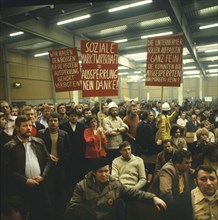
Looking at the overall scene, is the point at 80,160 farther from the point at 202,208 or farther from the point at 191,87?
the point at 191,87

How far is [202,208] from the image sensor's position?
2.15 metres

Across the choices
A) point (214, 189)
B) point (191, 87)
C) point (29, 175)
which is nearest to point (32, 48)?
point (29, 175)

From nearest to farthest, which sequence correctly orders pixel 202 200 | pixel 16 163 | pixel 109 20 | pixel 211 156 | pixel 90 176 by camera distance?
pixel 202 200 < pixel 90 176 < pixel 16 163 < pixel 211 156 < pixel 109 20

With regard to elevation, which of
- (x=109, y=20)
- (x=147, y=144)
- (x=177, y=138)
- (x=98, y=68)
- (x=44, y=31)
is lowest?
(x=147, y=144)

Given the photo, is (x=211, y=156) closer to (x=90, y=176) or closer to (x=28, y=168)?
(x=90, y=176)

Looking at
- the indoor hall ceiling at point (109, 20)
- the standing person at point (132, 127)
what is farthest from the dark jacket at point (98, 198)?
the indoor hall ceiling at point (109, 20)

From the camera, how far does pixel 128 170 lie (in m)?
3.33

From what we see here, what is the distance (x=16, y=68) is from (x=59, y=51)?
10054 mm

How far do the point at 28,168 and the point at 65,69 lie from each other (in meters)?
2.43

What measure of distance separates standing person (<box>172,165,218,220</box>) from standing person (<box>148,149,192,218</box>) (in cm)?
30

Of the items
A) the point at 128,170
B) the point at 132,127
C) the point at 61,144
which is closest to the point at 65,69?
the point at 61,144

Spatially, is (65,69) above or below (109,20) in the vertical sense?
below

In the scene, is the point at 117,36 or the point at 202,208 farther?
the point at 117,36

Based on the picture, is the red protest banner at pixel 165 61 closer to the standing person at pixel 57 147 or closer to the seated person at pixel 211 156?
the seated person at pixel 211 156
